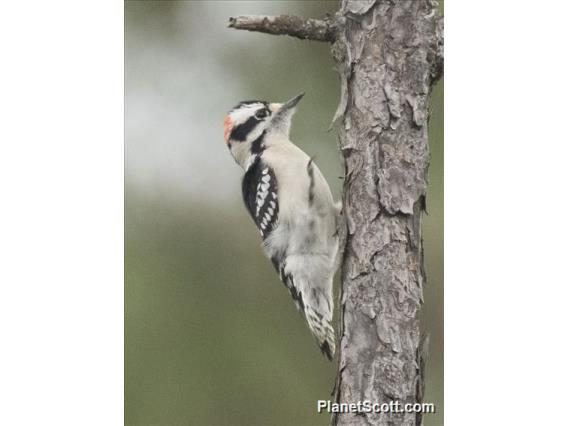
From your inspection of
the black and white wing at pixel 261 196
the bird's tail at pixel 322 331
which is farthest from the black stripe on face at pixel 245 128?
the bird's tail at pixel 322 331

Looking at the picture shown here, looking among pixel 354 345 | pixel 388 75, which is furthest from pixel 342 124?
pixel 354 345

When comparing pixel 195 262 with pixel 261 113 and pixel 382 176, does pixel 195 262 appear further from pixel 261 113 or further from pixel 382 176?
pixel 382 176

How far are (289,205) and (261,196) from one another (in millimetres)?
96

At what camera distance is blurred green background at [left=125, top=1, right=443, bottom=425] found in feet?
7.04

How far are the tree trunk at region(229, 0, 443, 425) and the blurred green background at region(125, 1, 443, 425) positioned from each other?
0.10m

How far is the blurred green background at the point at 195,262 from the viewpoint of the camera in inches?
84.5

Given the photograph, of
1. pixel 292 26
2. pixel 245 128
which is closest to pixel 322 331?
pixel 245 128

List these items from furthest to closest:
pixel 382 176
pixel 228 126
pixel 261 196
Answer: pixel 261 196
pixel 228 126
pixel 382 176

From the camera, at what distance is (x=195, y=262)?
218 cm

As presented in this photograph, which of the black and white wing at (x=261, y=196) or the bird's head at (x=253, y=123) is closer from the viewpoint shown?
the bird's head at (x=253, y=123)

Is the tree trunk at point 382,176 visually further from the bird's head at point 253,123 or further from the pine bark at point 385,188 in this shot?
the bird's head at point 253,123

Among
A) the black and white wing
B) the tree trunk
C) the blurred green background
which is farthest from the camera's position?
the black and white wing

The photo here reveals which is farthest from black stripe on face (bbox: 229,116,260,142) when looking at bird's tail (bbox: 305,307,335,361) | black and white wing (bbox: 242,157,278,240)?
bird's tail (bbox: 305,307,335,361)

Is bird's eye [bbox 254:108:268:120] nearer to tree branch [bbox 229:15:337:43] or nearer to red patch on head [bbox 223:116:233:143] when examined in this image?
red patch on head [bbox 223:116:233:143]
